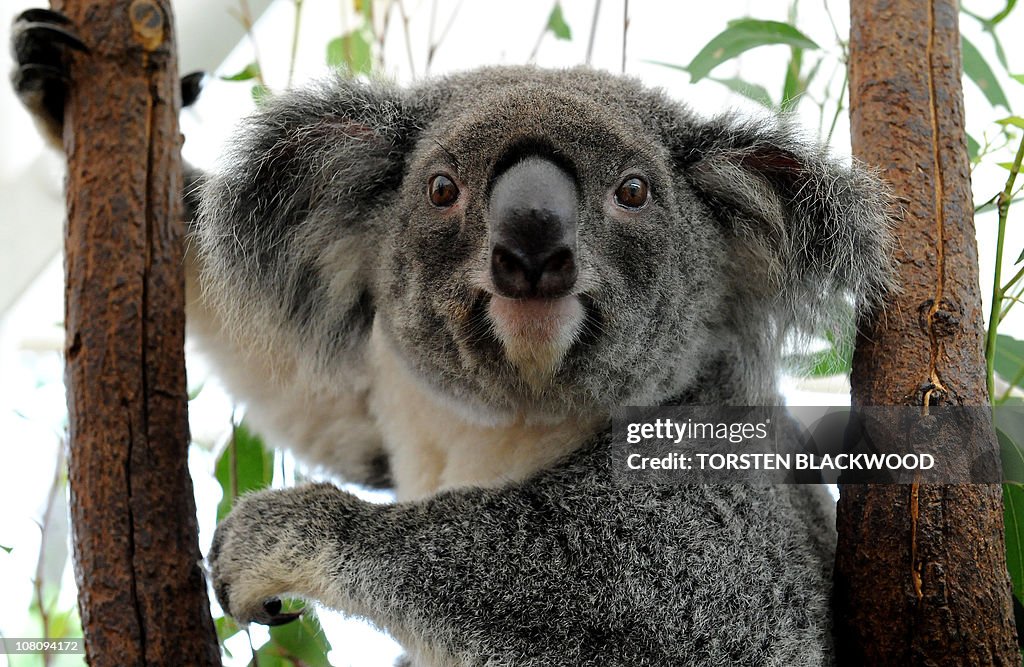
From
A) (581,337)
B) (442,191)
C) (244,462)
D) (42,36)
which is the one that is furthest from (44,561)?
(581,337)

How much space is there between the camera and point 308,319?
2469 mm

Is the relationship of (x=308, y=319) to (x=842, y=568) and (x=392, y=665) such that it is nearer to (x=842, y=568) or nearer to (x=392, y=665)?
(x=392, y=665)

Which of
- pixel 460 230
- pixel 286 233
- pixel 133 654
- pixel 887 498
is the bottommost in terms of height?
pixel 133 654

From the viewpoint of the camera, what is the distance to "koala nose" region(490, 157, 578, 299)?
5.59 feet

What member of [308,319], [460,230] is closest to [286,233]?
[308,319]

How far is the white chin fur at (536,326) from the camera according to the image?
1.80 metres

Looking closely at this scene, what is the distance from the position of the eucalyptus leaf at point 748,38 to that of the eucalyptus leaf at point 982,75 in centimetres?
53

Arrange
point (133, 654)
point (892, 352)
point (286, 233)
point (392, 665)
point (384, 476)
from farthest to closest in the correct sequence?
point (384, 476)
point (392, 665)
point (286, 233)
point (892, 352)
point (133, 654)

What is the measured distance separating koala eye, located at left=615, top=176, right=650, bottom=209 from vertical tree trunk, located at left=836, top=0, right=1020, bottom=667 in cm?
58

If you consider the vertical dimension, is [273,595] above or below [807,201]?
below

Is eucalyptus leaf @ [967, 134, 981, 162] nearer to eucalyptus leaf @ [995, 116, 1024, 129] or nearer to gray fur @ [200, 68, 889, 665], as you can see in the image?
eucalyptus leaf @ [995, 116, 1024, 129]

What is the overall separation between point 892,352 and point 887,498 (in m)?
0.31

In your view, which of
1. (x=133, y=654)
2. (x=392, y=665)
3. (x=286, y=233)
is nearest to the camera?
(x=133, y=654)

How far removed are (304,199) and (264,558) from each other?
91cm
